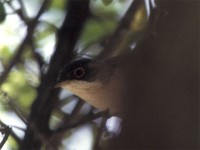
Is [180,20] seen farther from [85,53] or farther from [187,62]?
[85,53]

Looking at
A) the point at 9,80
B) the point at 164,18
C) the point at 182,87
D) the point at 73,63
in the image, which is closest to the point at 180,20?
the point at 164,18

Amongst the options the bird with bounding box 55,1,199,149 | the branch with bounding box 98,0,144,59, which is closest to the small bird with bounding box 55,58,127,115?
the branch with bounding box 98,0,144,59

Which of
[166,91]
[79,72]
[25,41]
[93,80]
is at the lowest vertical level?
[93,80]

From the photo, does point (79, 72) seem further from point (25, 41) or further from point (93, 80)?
point (25, 41)

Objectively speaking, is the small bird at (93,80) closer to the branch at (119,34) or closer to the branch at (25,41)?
the branch at (119,34)

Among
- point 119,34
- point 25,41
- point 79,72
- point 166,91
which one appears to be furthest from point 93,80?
point 166,91

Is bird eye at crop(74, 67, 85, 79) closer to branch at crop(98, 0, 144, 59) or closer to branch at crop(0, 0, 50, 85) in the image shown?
branch at crop(98, 0, 144, 59)

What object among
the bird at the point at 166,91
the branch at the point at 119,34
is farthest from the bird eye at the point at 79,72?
the bird at the point at 166,91

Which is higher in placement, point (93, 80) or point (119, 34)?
point (119, 34)
